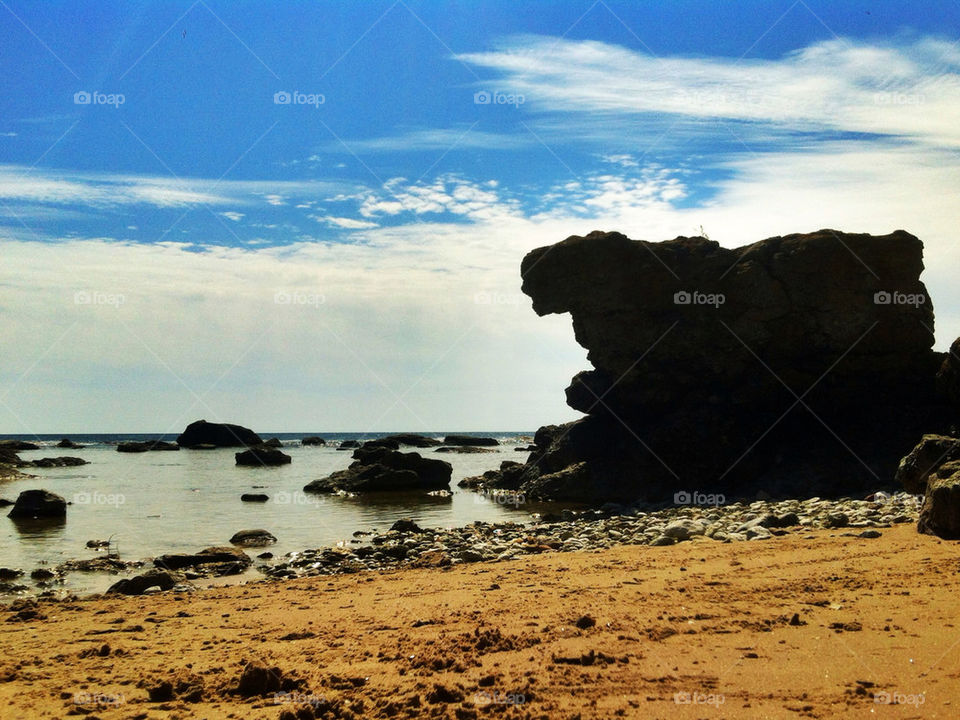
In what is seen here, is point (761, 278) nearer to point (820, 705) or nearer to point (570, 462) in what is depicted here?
point (570, 462)

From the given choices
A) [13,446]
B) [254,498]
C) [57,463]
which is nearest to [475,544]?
[254,498]

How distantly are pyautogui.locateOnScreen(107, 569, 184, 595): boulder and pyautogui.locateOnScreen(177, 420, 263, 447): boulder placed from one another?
84187 mm

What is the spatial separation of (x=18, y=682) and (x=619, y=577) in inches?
308

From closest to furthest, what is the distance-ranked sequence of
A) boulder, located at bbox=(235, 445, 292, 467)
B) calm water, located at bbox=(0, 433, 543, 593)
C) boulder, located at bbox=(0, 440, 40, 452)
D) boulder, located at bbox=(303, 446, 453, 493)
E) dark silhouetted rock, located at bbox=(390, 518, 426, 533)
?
1. calm water, located at bbox=(0, 433, 543, 593)
2. dark silhouetted rock, located at bbox=(390, 518, 426, 533)
3. boulder, located at bbox=(303, 446, 453, 493)
4. boulder, located at bbox=(235, 445, 292, 467)
5. boulder, located at bbox=(0, 440, 40, 452)

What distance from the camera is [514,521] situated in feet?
74.3

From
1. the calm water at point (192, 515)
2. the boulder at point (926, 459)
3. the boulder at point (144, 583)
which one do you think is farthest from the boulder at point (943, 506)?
the boulder at point (144, 583)

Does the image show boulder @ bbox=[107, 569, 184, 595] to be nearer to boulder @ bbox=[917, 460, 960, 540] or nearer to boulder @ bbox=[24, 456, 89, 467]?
boulder @ bbox=[917, 460, 960, 540]

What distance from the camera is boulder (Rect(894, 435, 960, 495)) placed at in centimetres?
1433

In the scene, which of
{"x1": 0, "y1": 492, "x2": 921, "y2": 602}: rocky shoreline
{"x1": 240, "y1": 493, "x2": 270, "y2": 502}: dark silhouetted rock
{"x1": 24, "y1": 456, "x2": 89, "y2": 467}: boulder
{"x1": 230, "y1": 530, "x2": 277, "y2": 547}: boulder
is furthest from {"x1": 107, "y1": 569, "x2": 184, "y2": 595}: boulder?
{"x1": 24, "y1": 456, "x2": 89, "y2": 467}: boulder

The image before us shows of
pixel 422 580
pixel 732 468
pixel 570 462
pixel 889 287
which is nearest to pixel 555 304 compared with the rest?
pixel 570 462

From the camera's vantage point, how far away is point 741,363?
28156mm

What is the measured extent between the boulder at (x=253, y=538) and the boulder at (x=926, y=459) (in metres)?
14.9

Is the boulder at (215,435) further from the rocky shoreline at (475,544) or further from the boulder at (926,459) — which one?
the boulder at (926,459)

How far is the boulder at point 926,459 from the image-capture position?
47.0 ft
